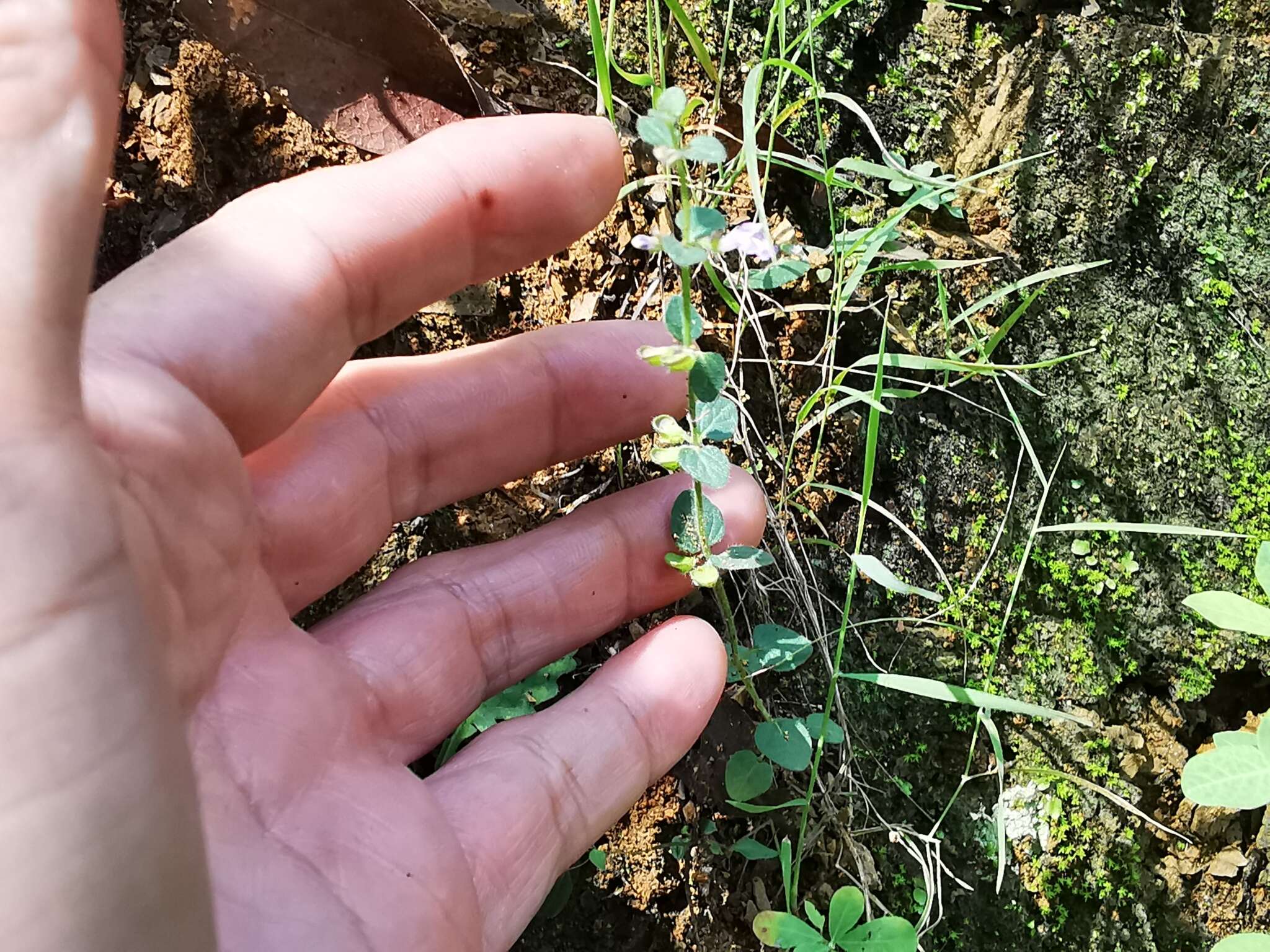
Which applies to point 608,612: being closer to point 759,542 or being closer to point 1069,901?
point 759,542

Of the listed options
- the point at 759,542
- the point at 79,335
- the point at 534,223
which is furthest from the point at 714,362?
the point at 79,335

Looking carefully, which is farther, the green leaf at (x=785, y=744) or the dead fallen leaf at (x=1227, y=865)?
the dead fallen leaf at (x=1227, y=865)

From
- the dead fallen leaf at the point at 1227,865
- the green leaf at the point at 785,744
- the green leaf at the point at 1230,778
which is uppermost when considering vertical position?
the green leaf at the point at 1230,778

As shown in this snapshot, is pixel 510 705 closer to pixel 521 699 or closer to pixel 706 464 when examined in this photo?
pixel 521 699

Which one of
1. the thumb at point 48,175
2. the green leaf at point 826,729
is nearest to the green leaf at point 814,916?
the green leaf at point 826,729

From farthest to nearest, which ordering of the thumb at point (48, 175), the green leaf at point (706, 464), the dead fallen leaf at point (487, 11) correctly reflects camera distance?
the dead fallen leaf at point (487, 11), the green leaf at point (706, 464), the thumb at point (48, 175)

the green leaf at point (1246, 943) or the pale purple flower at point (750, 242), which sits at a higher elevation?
the pale purple flower at point (750, 242)

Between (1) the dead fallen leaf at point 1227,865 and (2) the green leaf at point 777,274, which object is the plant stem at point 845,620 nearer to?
(2) the green leaf at point 777,274
